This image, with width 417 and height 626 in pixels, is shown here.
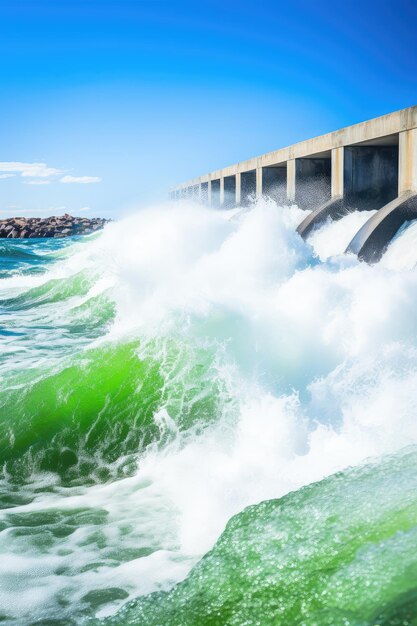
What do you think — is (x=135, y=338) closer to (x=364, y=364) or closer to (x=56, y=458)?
(x=56, y=458)

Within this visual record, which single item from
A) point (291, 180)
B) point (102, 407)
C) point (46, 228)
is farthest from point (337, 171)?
point (46, 228)

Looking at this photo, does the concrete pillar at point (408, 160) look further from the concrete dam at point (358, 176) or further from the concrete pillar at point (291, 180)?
the concrete pillar at point (291, 180)

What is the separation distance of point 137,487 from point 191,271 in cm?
573

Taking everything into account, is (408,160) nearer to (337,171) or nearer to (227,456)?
(337,171)

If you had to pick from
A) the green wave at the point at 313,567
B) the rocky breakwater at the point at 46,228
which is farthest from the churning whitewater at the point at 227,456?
the rocky breakwater at the point at 46,228

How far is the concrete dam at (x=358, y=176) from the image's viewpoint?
1060 centimetres

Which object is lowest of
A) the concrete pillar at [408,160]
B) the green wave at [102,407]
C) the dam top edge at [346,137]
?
the green wave at [102,407]

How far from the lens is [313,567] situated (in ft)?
8.32

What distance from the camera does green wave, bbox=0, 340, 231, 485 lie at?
5.18 m

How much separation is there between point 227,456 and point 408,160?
857 cm

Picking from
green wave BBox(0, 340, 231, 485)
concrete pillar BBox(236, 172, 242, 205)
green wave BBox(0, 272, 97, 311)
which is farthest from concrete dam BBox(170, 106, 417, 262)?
green wave BBox(0, 272, 97, 311)

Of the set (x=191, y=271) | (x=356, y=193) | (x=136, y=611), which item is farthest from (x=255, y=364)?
(x=356, y=193)

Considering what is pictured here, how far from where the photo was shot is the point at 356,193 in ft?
45.5

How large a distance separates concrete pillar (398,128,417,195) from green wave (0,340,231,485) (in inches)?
280
